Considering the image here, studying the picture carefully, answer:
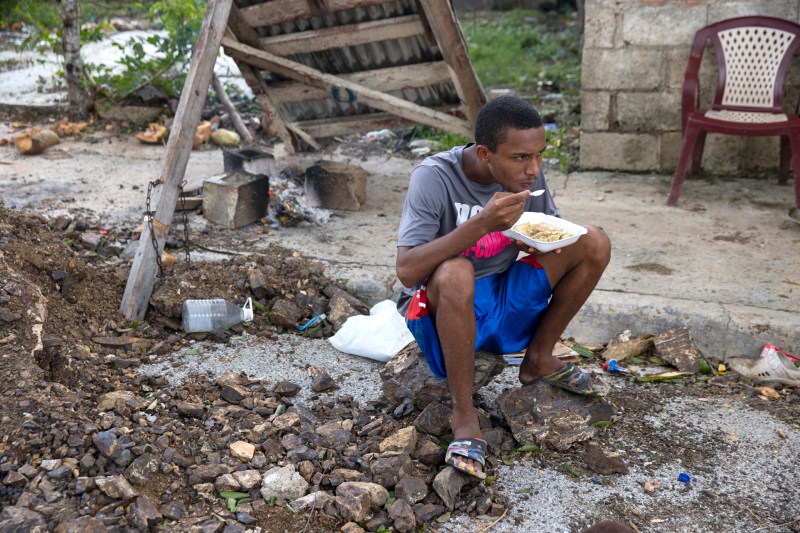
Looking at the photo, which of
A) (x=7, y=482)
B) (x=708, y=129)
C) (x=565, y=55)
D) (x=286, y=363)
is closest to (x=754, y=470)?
(x=286, y=363)

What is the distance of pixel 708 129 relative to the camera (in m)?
5.07

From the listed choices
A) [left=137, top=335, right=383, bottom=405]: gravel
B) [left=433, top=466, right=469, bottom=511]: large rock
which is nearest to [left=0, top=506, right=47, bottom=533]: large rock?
[left=137, top=335, right=383, bottom=405]: gravel

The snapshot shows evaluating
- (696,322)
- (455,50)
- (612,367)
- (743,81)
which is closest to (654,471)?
(612,367)

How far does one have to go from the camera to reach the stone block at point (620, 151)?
5.91 metres

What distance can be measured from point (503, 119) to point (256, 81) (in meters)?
3.46

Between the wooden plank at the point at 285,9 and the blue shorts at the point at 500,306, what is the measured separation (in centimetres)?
264

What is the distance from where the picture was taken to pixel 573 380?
9.59 feet

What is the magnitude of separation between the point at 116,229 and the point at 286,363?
6.03 feet

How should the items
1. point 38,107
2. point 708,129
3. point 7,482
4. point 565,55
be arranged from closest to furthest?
point 7,482, point 708,129, point 38,107, point 565,55

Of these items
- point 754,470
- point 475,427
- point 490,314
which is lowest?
point 754,470

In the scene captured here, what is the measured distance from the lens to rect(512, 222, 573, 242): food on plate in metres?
2.72

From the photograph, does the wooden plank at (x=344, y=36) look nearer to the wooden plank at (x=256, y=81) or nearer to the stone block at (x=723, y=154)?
the wooden plank at (x=256, y=81)

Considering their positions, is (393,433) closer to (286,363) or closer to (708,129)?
(286,363)

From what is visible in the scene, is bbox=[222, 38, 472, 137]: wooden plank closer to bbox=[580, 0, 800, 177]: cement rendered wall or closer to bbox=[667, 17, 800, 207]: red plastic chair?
bbox=[580, 0, 800, 177]: cement rendered wall
